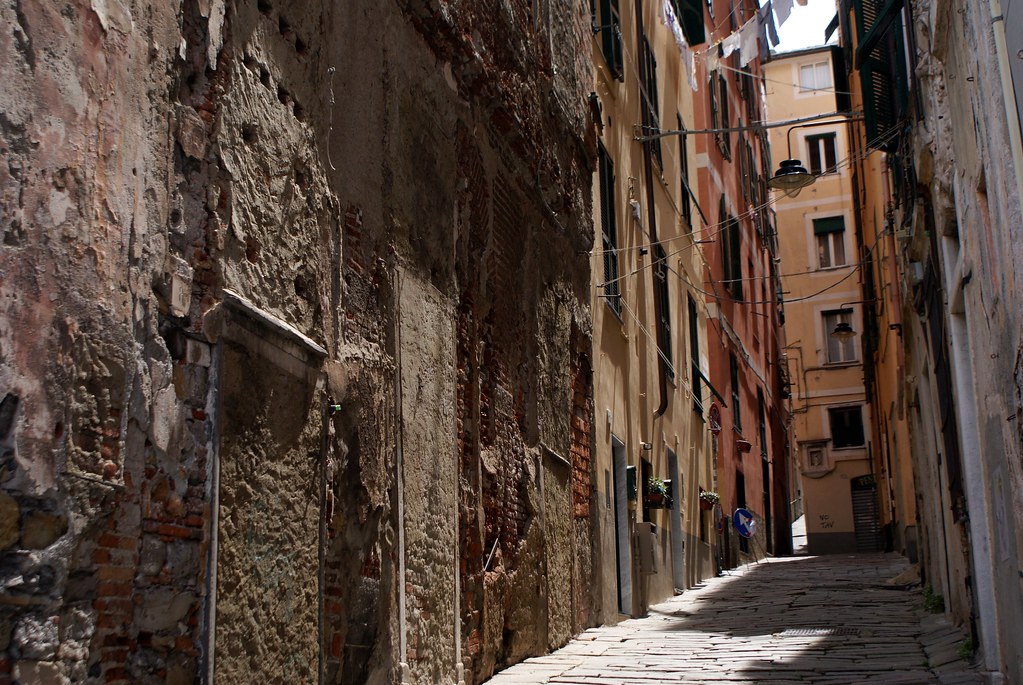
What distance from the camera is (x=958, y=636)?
29.7 ft

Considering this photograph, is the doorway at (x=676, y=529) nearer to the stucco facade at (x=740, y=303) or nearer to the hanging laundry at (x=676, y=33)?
the stucco facade at (x=740, y=303)

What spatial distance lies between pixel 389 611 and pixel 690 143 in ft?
55.1

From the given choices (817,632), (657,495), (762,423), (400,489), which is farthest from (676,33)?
(762,423)

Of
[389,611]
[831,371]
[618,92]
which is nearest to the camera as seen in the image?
[389,611]

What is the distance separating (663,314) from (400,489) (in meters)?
10.8

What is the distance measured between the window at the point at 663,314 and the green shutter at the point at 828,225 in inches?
776

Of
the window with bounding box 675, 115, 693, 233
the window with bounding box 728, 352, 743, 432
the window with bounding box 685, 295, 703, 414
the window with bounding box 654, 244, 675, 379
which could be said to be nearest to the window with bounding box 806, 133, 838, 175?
the window with bounding box 728, 352, 743, 432

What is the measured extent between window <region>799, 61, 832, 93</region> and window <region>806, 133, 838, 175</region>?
3.84 meters

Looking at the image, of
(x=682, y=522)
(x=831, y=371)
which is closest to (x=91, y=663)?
(x=682, y=522)

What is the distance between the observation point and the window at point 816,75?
3988 centimetres

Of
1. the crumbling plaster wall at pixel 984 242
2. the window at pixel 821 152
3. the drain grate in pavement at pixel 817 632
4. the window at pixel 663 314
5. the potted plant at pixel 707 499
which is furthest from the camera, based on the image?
the window at pixel 821 152

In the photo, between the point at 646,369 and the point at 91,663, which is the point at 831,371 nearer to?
the point at 646,369

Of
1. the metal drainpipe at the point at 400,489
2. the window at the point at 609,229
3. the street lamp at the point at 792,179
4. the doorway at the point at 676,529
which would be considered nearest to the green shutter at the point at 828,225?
the doorway at the point at 676,529

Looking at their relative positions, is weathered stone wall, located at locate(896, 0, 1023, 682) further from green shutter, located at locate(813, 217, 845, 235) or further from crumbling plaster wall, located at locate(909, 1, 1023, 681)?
green shutter, located at locate(813, 217, 845, 235)
